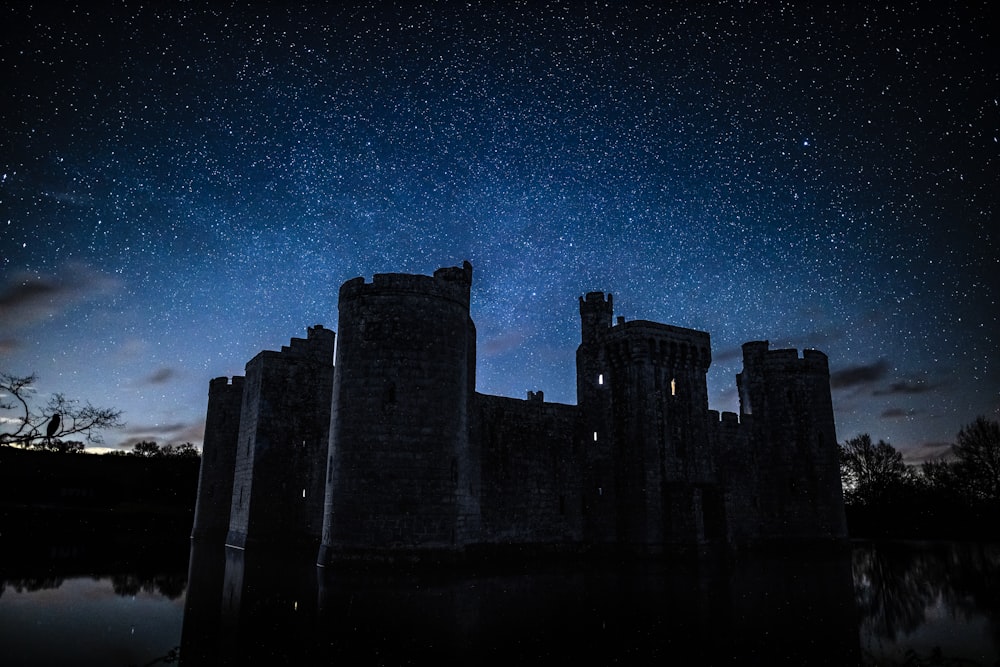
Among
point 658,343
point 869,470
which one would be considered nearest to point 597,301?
point 658,343

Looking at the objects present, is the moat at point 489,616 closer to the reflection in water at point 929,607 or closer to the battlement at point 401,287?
the reflection in water at point 929,607

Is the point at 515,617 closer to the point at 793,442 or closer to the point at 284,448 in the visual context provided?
the point at 284,448

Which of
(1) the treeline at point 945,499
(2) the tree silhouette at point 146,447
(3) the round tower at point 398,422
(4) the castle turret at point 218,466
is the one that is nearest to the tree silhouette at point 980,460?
(1) the treeline at point 945,499

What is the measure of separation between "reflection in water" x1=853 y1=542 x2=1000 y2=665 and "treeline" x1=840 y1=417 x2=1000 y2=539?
2380 centimetres

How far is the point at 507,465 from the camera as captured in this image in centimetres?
2742

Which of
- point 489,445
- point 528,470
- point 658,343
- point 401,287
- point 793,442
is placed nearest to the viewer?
point 401,287

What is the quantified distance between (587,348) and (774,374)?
13.3 meters

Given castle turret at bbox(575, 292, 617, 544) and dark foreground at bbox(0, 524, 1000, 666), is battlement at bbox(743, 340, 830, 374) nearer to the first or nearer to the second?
castle turret at bbox(575, 292, 617, 544)

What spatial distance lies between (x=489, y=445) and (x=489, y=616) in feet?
45.3

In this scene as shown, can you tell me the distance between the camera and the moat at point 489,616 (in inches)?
398

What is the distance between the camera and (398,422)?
21.8m

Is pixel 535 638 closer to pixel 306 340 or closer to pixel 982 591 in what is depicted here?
pixel 982 591

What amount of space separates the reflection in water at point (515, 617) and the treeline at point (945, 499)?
37829 mm

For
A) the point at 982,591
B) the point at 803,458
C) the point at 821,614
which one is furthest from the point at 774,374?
the point at 821,614
